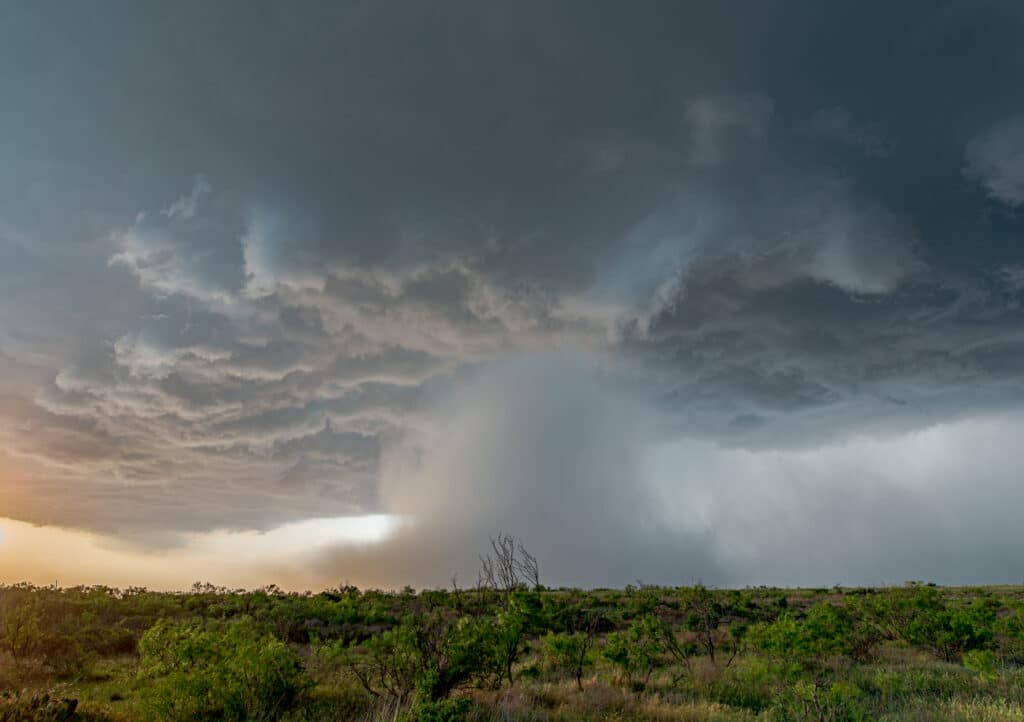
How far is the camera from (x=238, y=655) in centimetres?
1473

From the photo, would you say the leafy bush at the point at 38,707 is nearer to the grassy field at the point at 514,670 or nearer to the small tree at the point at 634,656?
the grassy field at the point at 514,670

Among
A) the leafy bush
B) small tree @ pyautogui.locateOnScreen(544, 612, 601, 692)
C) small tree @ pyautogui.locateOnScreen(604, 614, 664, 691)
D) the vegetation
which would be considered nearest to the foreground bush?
the vegetation

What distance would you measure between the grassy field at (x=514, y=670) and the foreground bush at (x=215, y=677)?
0.04m

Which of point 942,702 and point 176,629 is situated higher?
point 176,629

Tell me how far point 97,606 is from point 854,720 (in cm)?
4332

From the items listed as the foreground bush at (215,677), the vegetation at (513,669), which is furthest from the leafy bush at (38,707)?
the foreground bush at (215,677)

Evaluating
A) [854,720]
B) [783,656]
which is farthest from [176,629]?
[783,656]

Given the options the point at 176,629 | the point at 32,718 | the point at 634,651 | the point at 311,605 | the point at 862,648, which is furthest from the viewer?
the point at 311,605

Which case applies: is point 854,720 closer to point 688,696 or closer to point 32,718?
point 688,696

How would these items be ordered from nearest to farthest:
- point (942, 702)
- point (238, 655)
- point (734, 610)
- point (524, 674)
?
point (238, 655) < point (942, 702) < point (524, 674) < point (734, 610)

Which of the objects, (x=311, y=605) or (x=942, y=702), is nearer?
(x=942, y=702)

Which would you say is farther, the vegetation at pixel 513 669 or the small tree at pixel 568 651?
the small tree at pixel 568 651

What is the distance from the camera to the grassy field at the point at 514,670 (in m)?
14.8

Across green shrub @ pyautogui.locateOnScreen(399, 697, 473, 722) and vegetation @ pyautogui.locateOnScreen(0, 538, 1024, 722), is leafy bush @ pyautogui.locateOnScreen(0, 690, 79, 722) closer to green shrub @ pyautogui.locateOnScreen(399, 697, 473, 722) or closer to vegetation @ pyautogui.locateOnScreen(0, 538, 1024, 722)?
vegetation @ pyautogui.locateOnScreen(0, 538, 1024, 722)
